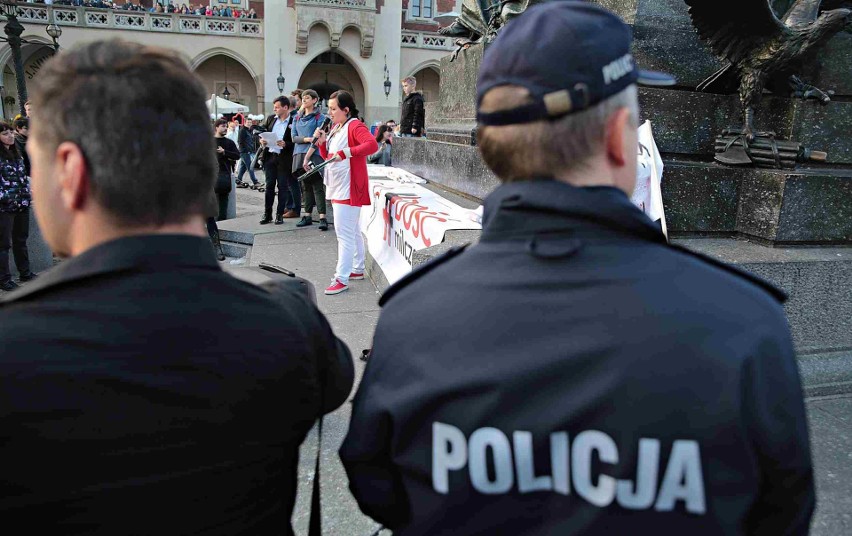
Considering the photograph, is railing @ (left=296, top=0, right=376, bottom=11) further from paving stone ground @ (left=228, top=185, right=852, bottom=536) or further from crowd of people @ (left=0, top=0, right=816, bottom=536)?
crowd of people @ (left=0, top=0, right=816, bottom=536)

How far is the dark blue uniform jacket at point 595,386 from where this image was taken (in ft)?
2.99

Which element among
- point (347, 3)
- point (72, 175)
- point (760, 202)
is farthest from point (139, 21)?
point (72, 175)

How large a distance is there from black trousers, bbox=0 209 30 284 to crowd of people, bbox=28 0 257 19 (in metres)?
27.6

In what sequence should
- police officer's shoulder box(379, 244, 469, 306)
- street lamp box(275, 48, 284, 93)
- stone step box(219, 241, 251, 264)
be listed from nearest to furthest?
police officer's shoulder box(379, 244, 469, 306), stone step box(219, 241, 251, 264), street lamp box(275, 48, 284, 93)

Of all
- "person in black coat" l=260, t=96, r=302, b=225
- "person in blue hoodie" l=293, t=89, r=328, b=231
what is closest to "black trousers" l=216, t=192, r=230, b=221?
"person in black coat" l=260, t=96, r=302, b=225

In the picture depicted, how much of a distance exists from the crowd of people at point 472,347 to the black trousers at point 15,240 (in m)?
6.94

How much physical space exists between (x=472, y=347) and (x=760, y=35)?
3987mm

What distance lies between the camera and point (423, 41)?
34.4m

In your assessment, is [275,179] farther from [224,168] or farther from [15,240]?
[15,240]

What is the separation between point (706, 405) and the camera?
909 mm

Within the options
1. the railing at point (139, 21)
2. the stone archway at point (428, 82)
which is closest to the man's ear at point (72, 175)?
the railing at point (139, 21)

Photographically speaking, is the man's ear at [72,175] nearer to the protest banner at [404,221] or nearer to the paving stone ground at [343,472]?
the paving stone ground at [343,472]

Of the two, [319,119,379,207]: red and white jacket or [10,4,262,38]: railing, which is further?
[10,4,262,38]: railing

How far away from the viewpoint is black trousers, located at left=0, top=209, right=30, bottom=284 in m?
6.78
